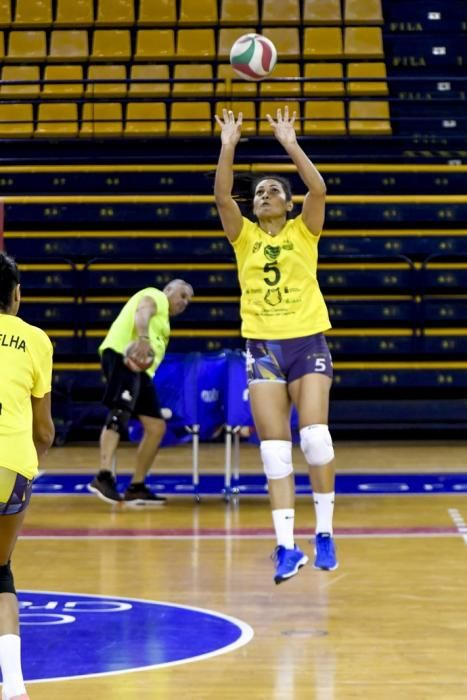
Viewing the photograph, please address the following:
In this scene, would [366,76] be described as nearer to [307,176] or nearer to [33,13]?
[33,13]

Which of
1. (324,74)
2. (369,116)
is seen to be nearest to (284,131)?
(369,116)

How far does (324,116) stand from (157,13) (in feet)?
8.68

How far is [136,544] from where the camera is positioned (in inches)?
319

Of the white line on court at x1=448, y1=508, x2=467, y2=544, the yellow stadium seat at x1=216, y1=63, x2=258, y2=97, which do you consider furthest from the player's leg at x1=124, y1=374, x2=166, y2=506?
the yellow stadium seat at x1=216, y1=63, x2=258, y2=97

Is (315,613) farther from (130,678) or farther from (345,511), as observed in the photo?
(345,511)

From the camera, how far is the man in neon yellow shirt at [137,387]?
9484mm

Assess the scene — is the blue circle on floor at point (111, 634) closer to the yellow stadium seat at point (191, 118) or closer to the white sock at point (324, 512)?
the white sock at point (324, 512)

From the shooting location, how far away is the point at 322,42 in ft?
53.4

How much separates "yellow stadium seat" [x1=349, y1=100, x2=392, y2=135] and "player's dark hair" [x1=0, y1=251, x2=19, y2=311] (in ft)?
37.7

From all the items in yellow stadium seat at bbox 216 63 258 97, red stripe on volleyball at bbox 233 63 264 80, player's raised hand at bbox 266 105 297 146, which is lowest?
player's raised hand at bbox 266 105 297 146

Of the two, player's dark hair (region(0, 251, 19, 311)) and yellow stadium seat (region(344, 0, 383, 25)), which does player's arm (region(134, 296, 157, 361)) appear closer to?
player's dark hair (region(0, 251, 19, 311))

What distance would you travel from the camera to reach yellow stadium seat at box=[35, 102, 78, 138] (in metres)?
15.7

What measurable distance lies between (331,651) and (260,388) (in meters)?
1.37

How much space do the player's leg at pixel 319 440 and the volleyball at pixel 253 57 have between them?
2.17 meters
